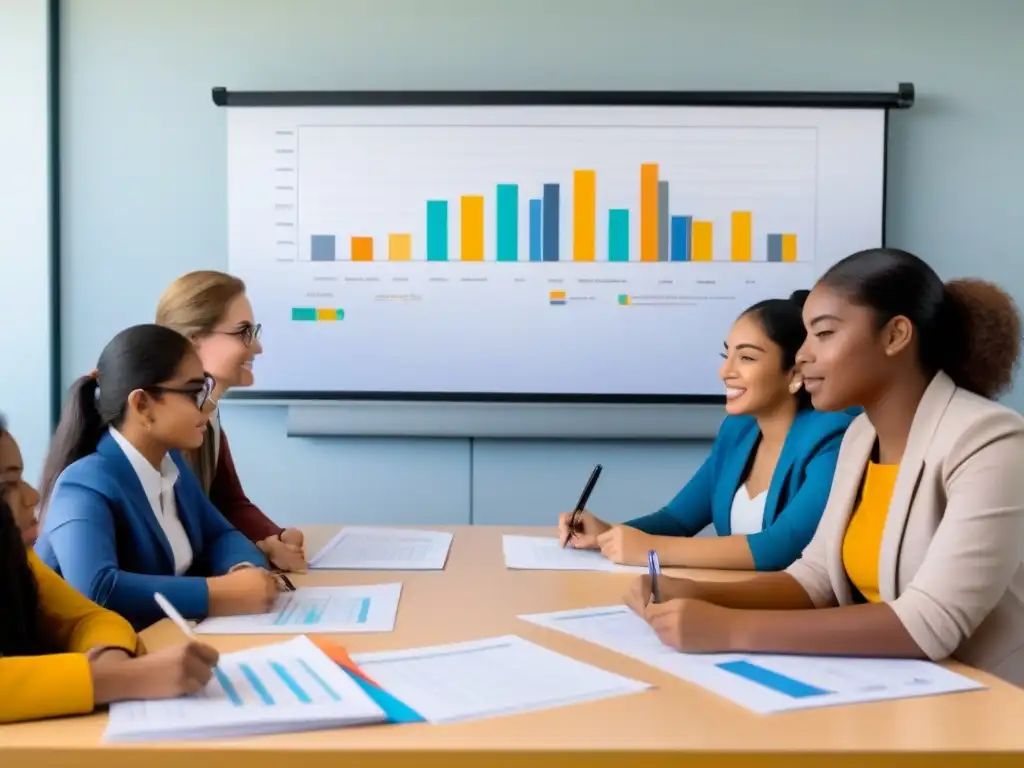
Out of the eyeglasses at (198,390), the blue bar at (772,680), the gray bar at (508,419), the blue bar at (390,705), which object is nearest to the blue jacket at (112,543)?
the eyeglasses at (198,390)

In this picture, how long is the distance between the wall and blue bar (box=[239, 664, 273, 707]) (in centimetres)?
248

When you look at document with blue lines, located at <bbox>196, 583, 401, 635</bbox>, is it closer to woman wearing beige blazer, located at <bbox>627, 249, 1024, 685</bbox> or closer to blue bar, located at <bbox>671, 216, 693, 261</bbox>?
woman wearing beige blazer, located at <bbox>627, 249, 1024, 685</bbox>

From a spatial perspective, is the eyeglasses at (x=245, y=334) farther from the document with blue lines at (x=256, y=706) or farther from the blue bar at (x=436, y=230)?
the document with blue lines at (x=256, y=706)

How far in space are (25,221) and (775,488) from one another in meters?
2.65

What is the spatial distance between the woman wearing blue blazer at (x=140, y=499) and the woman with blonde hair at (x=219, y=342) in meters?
0.36

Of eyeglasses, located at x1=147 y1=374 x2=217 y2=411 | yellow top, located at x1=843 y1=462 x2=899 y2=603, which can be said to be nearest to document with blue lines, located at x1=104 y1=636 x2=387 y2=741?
eyeglasses, located at x1=147 y1=374 x2=217 y2=411

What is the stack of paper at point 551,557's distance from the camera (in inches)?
67.8

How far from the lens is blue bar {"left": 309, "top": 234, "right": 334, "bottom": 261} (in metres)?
Answer: 3.15

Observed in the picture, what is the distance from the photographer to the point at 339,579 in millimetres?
1629

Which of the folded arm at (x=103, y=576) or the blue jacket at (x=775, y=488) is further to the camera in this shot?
the blue jacket at (x=775, y=488)

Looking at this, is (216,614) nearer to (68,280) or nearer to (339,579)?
(339,579)

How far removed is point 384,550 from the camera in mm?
1895

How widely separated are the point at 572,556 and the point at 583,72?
1.92m

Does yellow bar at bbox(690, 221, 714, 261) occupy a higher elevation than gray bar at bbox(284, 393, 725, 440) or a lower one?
higher
